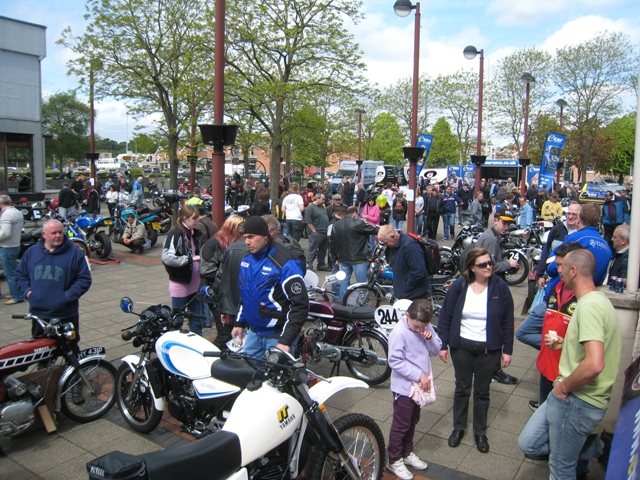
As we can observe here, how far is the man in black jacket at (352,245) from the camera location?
8.34 metres

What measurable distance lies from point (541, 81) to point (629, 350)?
39815 millimetres

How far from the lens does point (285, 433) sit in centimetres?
306

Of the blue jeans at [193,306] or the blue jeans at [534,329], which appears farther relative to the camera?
the blue jeans at [193,306]

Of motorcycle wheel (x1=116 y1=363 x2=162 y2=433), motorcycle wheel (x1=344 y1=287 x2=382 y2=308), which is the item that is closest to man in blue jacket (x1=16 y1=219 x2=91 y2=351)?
motorcycle wheel (x1=116 y1=363 x2=162 y2=433)

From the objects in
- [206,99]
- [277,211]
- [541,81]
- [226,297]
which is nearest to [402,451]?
[226,297]

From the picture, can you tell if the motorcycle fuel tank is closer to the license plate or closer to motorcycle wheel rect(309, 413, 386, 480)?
motorcycle wheel rect(309, 413, 386, 480)

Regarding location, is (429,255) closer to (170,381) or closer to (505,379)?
(505,379)

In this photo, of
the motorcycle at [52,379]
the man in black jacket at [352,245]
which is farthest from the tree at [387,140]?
the motorcycle at [52,379]

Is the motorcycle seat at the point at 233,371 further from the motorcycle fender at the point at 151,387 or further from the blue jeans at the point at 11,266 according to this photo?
the blue jeans at the point at 11,266

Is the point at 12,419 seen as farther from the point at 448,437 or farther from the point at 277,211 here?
the point at 277,211

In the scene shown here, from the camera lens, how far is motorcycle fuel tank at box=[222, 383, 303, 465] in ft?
9.32

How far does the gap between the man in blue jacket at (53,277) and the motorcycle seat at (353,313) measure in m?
2.54

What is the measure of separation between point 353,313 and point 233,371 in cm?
241

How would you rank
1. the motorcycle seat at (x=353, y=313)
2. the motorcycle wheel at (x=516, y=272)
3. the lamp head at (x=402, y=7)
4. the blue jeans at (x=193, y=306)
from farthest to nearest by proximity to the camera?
the lamp head at (x=402, y=7) → the motorcycle wheel at (x=516, y=272) → the blue jeans at (x=193, y=306) → the motorcycle seat at (x=353, y=313)
